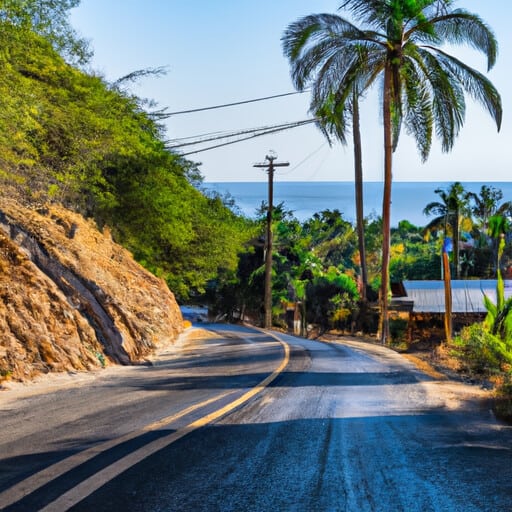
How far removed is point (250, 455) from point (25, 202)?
48.1 feet

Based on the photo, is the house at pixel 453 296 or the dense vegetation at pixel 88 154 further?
the house at pixel 453 296

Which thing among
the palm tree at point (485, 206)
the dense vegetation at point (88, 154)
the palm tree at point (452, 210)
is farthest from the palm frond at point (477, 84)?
the palm tree at point (485, 206)

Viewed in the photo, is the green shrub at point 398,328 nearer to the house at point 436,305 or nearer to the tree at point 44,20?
the house at point 436,305

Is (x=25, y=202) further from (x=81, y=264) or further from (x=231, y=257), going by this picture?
(x=231, y=257)

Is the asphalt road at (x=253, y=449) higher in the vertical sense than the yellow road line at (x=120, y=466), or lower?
lower

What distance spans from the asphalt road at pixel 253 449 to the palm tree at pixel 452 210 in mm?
51599

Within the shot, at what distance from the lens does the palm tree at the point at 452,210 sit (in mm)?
59969

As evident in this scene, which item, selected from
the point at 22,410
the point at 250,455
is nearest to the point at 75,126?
the point at 22,410

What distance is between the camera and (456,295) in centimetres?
3603

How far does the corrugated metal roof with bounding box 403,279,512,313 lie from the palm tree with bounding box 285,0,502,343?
9892 mm

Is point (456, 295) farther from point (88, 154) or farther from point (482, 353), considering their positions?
point (482, 353)

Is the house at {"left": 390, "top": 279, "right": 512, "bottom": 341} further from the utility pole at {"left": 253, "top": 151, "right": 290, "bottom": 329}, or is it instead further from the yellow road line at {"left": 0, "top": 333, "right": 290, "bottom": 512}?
the yellow road line at {"left": 0, "top": 333, "right": 290, "bottom": 512}

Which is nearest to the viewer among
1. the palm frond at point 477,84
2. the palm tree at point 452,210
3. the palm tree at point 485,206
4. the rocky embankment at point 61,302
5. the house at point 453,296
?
the rocky embankment at point 61,302

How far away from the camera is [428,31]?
25391 mm
